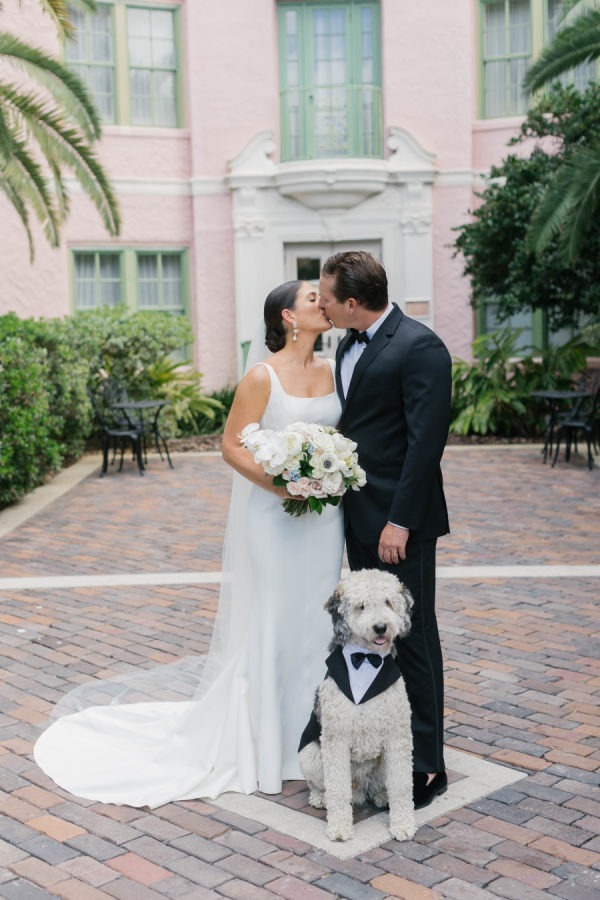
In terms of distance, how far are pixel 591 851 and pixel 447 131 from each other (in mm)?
15762

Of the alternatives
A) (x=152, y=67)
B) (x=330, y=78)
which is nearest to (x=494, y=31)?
(x=330, y=78)

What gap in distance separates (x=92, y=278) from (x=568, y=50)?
9.34m

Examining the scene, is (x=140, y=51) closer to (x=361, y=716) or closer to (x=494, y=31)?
(x=494, y=31)

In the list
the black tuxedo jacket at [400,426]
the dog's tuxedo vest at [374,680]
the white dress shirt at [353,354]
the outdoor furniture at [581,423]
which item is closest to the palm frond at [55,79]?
the outdoor furniture at [581,423]

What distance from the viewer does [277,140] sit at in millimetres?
18141

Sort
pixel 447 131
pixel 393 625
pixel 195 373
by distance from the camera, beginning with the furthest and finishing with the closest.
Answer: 1. pixel 447 131
2. pixel 195 373
3. pixel 393 625

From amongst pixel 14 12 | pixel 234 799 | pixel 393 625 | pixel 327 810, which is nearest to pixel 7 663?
pixel 234 799

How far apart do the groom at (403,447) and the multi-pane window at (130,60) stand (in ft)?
49.4

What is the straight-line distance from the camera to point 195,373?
16734 millimetres

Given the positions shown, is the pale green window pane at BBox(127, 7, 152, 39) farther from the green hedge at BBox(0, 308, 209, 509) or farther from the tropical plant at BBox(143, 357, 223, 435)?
the tropical plant at BBox(143, 357, 223, 435)

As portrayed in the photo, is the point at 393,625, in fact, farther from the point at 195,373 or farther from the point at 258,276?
the point at 258,276

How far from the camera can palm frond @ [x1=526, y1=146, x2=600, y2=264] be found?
12.1 metres

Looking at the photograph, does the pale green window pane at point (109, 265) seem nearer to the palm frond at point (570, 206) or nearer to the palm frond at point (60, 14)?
the palm frond at point (60, 14)

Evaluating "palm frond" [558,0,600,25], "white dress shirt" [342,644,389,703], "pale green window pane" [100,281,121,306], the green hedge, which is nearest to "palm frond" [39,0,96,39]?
the green hedge
